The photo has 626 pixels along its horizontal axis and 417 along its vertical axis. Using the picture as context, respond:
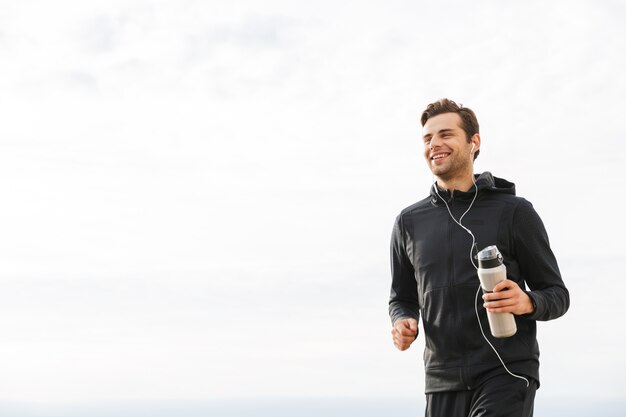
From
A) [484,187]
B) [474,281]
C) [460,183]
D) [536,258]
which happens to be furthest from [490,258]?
[460,183]

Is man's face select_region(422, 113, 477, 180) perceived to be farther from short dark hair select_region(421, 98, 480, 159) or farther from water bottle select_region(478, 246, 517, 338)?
water bottle select_region(478, 246, 517, 338)

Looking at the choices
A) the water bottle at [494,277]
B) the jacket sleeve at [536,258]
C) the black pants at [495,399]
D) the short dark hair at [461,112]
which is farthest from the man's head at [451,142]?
the black pants at [495,399]

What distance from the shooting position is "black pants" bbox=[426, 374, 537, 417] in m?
6.22

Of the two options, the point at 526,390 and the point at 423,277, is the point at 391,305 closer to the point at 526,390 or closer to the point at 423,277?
the point at 423,277

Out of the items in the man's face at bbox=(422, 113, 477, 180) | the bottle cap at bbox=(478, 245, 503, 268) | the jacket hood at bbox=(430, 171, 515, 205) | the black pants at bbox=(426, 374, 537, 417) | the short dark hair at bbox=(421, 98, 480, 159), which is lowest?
the black pants at bbox=(426, 374, 537, 417)

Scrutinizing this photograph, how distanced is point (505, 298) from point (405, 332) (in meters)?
0.78

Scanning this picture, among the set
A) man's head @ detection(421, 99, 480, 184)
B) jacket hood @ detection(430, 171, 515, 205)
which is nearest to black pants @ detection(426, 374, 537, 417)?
jacket hood @ detection(430, 171, 515, 205)

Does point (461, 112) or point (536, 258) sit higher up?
point (461, 112)

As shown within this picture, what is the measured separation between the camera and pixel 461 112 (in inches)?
274

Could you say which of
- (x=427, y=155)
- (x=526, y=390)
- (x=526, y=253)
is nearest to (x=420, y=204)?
(x=427, y=155)

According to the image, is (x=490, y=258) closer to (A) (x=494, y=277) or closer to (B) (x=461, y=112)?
(A) (x=494, y=277)

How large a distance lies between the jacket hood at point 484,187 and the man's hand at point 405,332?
88 centimetres

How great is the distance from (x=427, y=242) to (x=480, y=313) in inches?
25.5

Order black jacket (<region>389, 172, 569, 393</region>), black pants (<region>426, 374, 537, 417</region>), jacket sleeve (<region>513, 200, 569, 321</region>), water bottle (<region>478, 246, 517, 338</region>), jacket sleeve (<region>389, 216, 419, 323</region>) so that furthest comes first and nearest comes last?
jacket sleeve (<region>389, 216, 419, 323</region>)
jacket sleeve (<region>513, 200, 569, 321</region>)
black jacket (<region>389, 172, 569, 393</region>)
black pants (<region>426, 374, 537, 417</region>)
water bottle (<region>478, 246, 517, 338</region>)
